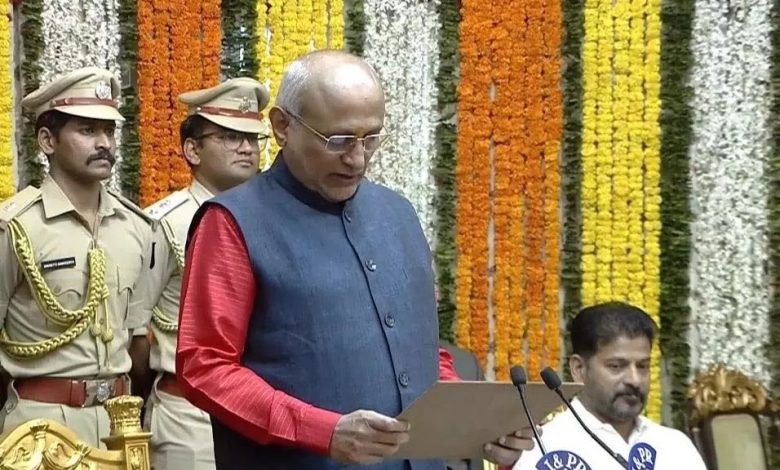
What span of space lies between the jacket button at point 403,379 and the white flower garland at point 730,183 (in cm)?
287

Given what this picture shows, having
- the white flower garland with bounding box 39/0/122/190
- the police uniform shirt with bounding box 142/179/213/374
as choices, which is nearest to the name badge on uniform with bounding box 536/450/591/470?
the police uniform shirt with bounding box 142/179/213/374

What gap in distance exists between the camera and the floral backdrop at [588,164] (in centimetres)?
462

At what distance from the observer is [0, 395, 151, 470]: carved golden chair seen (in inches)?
93.9

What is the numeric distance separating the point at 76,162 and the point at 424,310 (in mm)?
1577

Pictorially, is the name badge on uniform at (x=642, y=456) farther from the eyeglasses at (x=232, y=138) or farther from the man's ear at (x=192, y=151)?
the man's ear at (x=192, y=151)

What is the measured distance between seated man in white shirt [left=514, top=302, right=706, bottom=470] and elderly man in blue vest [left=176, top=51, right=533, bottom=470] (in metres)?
1.30

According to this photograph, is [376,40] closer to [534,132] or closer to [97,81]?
[534,132]

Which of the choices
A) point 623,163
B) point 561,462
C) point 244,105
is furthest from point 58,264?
point 623,163

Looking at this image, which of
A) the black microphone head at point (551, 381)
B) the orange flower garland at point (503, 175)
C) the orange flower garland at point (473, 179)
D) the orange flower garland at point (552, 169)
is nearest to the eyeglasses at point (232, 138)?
the orange flower garland at point (473, 179)

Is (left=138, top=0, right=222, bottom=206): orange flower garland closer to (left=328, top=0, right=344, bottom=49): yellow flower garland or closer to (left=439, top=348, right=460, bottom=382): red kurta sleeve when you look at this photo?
(left=328, top=0, right=344, bottom=49): yellow flower garland

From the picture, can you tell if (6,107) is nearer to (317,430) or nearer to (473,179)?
(473,179)

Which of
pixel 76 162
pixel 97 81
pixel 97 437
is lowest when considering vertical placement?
pixel 97 437

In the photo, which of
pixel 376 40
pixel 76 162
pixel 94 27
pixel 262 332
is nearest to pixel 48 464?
pixel 262 332

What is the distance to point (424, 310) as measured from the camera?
208 cm
